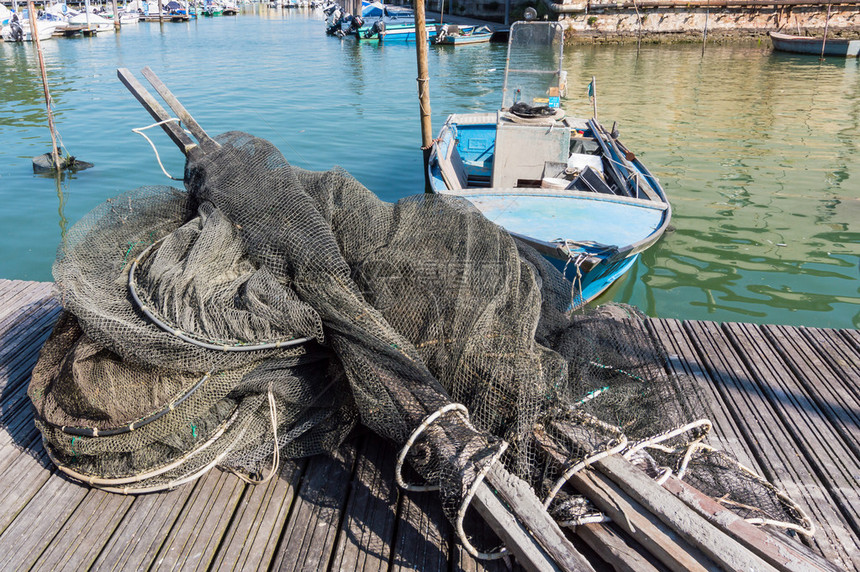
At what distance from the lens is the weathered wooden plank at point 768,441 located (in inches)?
99.1

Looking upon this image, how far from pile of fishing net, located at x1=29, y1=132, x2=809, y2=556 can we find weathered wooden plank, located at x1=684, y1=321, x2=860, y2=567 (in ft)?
1.03

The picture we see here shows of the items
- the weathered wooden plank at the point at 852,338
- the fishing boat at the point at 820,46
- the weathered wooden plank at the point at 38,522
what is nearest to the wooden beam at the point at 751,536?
the weathered wooden plank at the point at 38,522

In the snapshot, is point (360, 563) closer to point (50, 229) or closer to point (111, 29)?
point (50, 229)

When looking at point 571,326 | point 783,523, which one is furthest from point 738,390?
point 783,523

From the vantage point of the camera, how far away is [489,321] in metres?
2.70

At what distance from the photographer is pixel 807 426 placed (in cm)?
324

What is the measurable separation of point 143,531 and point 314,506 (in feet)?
2.35

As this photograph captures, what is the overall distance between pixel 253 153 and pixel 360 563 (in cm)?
246

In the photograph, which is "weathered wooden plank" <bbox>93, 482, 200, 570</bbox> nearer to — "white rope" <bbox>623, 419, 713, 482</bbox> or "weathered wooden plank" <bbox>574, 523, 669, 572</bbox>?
"weathered wooden plank" <bbox>574, 523, 669, 572</bbox>

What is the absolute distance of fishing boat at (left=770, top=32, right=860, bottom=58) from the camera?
2878 cm

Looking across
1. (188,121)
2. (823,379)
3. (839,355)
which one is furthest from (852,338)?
(188,121)

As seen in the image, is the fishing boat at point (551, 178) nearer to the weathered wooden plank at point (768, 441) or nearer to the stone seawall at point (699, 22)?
the weathered wooden plank at point (768, 441)

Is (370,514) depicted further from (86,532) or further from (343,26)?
(343,26)

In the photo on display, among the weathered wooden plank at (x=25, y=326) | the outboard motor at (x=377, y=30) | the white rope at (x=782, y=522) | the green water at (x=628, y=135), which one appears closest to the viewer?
the white rope at (x=782, y=522)
